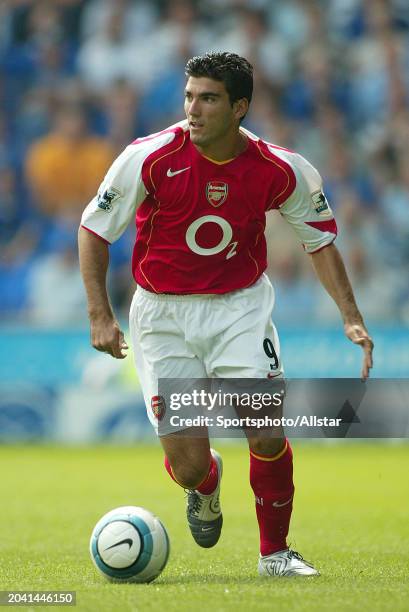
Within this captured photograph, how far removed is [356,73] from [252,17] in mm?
1652

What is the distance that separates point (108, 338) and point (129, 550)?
3.05 ft

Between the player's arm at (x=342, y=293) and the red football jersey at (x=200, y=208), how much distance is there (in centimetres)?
8

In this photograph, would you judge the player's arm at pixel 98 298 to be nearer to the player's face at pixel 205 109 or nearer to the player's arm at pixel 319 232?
the player's face at pixel 205 109

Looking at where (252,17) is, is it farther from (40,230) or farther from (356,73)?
(40,230)

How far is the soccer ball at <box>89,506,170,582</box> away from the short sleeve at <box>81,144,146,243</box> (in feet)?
4.33

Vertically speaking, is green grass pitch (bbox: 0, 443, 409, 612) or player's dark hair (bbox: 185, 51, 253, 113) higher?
player's dark hair (bbox: 185, 51, 253, 113)

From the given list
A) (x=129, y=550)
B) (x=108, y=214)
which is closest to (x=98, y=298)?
(x=108, y=214)

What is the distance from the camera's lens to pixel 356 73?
16.6 meters

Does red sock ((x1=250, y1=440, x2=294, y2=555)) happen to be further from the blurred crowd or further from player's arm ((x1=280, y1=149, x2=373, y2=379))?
the blurred crowd

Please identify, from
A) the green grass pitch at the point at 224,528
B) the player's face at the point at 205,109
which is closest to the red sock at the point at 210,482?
the green grass pitch at the point at 224,528

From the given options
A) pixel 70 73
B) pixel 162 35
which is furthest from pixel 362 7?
pixel 70 73

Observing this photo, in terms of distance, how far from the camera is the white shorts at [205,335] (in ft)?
18.6

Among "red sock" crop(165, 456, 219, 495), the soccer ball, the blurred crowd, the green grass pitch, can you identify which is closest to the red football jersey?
"red sock" crop(165, 456, 219, 495)

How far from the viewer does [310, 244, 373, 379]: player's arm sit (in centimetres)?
558
